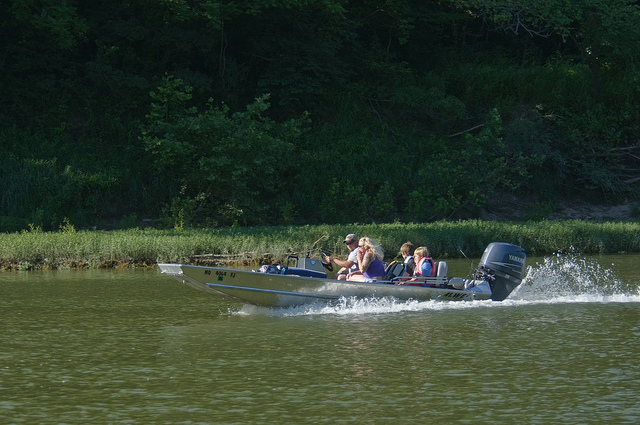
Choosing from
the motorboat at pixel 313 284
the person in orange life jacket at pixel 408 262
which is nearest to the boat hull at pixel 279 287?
the motorboat at pixel 313 284

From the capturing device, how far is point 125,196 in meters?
32.7

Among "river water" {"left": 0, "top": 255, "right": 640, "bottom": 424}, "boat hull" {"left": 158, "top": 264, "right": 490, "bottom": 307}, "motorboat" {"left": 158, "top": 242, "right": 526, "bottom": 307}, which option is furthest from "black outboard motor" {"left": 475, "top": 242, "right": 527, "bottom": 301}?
"boat hull" {"left": 158, "top": 264, "right": 490, "bottom": 307}

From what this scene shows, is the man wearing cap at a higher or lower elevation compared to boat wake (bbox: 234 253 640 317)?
higher

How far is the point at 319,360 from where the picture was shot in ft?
37.8

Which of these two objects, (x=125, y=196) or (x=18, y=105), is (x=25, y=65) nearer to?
(x=18, y=105)

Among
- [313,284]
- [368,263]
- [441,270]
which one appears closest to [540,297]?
[441,270]

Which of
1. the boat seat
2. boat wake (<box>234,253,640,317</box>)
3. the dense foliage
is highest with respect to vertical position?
the dense foliage

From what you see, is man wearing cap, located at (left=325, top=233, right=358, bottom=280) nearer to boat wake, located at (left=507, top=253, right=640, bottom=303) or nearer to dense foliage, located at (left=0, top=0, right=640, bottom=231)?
boat wake, located at (left=507, top=253, right=640, bottom=303)

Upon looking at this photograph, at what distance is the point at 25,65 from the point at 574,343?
2667 centimetres

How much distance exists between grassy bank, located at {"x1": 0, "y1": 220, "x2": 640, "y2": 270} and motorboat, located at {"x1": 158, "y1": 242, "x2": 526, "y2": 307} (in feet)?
15.6

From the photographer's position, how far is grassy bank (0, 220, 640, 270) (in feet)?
76.5

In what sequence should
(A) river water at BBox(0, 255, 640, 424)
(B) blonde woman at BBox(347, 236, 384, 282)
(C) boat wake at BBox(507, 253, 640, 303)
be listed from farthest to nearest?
(C) boat wake at BBox(507, 253, 640, 303) < (B) blonde woman at BBox(347, 236, 384, 282) < (A) river water at BBox(0, 255, 640, 424)

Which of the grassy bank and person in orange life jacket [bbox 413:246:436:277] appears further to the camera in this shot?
the grassy bank

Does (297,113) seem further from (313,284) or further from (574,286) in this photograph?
(313,284)
